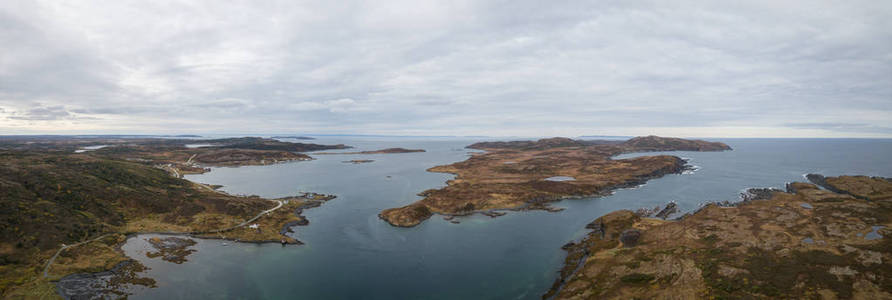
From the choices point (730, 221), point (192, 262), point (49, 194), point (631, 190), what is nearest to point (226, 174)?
point (49, 194)

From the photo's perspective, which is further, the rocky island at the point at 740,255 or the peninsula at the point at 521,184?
the peninsula at the point at 521,184

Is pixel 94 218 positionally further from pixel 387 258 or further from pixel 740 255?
pixel 740 255

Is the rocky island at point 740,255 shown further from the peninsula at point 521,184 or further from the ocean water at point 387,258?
the peninsula at point 521,184

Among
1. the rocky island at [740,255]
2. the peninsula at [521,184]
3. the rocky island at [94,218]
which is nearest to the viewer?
the rocky island at [740,255]

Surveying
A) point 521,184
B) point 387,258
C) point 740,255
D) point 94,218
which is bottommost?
point 387,258

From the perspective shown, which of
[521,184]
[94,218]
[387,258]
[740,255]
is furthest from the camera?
[521,184]

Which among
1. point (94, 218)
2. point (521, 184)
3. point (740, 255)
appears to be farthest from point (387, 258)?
point (521, 184)

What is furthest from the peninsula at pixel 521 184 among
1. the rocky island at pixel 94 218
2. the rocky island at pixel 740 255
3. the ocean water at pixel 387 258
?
the rocky island at pixel 94 218

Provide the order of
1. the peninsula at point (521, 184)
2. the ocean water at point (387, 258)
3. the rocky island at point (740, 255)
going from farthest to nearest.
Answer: the peninsula at point (521, 184) < the ocean water at point (387, 258) < the rocky island at point (740, 255)
